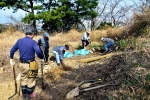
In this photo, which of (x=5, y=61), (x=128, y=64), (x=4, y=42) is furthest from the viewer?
(x=4, y=42)

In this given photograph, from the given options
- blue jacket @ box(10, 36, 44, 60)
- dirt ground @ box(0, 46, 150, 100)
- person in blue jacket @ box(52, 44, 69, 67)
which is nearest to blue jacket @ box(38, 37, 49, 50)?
person in blue jacket @ box(52, 44, 69, 67)

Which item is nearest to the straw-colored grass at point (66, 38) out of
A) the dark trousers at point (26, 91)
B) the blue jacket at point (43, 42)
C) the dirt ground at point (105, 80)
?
the blue jacket at point (43, 42)

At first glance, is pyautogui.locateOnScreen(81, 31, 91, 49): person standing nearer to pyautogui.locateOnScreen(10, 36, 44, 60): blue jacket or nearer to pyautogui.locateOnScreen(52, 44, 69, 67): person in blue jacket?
pyautogui.locateOnScreen(52, 44, 69, 67): person in blue jacket

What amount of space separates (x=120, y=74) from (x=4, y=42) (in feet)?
36.2

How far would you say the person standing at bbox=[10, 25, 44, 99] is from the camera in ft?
17.9

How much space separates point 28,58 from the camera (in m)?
5.57

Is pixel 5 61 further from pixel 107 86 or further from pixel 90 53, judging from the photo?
pixel 107 86

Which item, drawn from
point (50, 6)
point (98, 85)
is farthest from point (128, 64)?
point (50, 6)

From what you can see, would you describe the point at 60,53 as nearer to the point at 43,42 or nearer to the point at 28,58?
the point at 43,42

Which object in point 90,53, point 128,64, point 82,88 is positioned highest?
point 128,64

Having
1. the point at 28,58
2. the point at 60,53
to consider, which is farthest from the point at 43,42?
the point at 28,58

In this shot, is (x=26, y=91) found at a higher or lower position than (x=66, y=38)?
higher

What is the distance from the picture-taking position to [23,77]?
18.7 ft

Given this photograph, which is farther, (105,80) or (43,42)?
(43,42)
